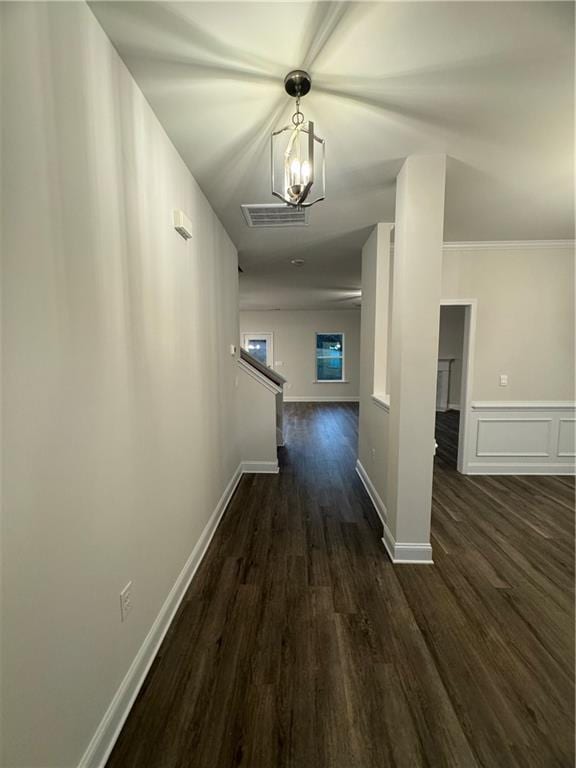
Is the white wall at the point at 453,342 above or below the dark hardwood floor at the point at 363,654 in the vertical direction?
above

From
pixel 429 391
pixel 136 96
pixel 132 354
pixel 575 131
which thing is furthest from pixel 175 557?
pixel 575 131

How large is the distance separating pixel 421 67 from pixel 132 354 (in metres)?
1.70

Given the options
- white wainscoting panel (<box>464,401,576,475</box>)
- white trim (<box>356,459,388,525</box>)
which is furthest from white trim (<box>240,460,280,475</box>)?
white wainscoting panel (<box>464,401,576,475</box>)

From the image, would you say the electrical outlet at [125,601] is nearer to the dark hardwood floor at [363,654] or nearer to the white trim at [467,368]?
the dark hardwood floor at [363,654]

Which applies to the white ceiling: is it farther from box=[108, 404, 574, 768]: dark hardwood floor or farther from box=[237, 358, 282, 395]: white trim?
box=[108, 404, 574, 768]: dark hardwood floor

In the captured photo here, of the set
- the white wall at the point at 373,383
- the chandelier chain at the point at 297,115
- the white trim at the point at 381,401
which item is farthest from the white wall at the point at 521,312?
the chandelier chain at the point at 297,115

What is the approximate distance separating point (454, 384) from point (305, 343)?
3.92 m

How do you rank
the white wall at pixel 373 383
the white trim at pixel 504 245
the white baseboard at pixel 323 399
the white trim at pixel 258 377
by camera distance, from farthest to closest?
the white baseboard at pixel 323 399, the white trim at pixel 258 377, the white trim at pixel 504 245, the white wall at pixel 373 383

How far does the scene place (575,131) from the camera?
5.44ft

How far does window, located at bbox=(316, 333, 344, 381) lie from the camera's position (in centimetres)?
856

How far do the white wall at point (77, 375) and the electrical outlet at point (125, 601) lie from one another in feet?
0.13

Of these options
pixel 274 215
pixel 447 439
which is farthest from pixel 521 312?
pixel 274 215

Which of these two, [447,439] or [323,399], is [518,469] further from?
[323,399]

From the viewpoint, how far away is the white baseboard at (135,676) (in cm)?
106
